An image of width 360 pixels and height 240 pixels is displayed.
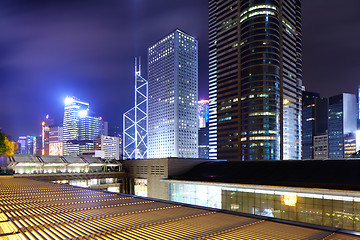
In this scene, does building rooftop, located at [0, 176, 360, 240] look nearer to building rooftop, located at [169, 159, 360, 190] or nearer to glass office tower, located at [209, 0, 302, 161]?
building rooftop, located at [169, 159, 360, 190]

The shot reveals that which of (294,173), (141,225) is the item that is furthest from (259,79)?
(141,225)

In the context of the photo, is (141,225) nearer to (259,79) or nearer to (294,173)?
(294,173)

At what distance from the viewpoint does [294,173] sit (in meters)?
38.8

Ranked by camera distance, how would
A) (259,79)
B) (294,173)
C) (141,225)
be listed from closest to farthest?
(141,225) < (294,173) < (259,79)

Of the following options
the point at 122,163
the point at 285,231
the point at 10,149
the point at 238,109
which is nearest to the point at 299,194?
the point at 285,231

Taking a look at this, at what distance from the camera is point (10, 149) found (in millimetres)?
81250

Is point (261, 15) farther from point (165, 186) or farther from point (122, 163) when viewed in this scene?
point (165, 186)

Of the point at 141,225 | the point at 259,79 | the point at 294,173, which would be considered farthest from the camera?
the point at 259,79

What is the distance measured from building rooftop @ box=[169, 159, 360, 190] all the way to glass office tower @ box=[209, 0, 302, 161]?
88.6m

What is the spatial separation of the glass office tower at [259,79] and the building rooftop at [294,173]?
88560 millimetres

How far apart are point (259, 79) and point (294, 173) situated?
102 metres

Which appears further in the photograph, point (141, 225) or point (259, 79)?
point (259, 79)

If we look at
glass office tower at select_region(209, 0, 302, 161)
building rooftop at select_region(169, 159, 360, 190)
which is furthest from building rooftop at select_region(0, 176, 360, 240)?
glass office tower at select_region(209, 0, 302, 161)

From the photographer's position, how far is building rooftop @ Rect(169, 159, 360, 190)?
31878mm
